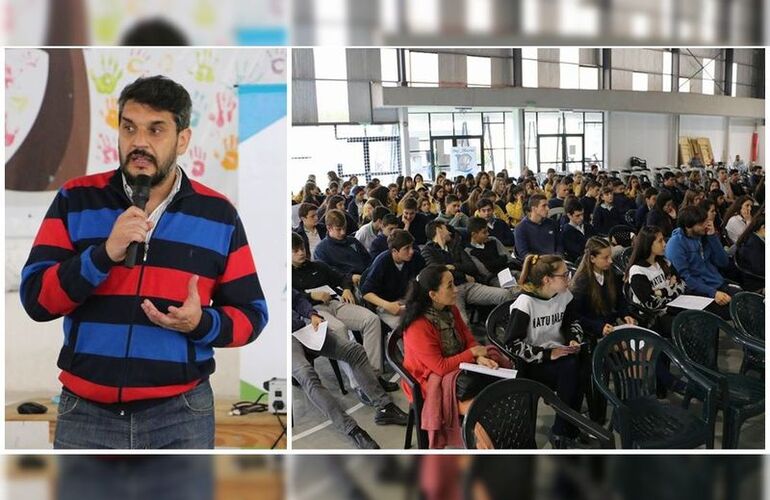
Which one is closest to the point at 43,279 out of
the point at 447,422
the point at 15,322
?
the point at 15,322

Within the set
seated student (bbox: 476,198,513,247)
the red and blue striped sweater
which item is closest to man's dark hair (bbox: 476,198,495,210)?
seated student (bbox: 476,198,513,247)

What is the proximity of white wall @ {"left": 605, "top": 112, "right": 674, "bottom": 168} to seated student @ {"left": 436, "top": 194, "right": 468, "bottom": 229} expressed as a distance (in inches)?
36.4

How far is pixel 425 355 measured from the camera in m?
2.86

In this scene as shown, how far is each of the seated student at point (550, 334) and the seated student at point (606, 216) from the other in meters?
0.37

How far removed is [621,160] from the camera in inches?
136

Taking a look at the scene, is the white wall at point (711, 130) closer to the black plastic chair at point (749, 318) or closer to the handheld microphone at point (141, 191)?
the black plastic chair at point (749, 318)

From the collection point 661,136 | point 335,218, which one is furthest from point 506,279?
point 661,136

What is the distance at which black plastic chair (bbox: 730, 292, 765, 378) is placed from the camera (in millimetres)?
3193

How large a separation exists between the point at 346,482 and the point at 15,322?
5.30ft

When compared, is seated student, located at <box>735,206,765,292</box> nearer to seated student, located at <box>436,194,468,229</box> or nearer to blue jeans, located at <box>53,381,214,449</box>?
seated student, located at <box>436,194,468,229</box>

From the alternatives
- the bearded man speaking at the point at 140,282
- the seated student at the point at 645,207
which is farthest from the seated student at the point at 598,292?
the bearded man speaking at the point at 140,282

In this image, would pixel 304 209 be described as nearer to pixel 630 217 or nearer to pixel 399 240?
pixel 399 240

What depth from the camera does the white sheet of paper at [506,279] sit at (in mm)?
3105

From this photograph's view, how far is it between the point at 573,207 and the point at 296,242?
1380mm
